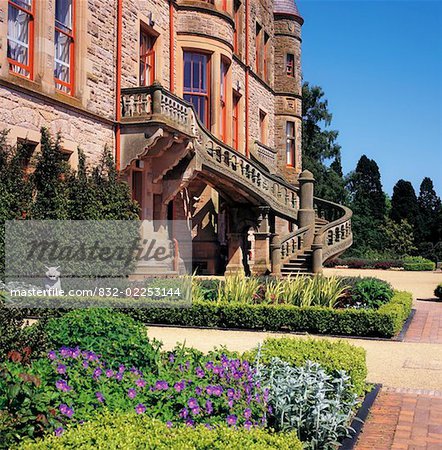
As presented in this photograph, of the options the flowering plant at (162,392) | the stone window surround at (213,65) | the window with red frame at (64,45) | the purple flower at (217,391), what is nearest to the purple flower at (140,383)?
the flowering plant at (162,392)

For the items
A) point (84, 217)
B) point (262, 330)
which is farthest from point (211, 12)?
point (262, 330)

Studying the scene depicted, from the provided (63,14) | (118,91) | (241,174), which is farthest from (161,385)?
(241,174)

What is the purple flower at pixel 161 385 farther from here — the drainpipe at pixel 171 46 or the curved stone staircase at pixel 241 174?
the drainpipe at pixel 171 46

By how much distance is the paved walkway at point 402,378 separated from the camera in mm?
5398

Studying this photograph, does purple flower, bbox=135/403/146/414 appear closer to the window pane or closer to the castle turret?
the window pane

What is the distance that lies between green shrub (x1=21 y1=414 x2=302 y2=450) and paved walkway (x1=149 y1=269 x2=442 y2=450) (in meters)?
1.74

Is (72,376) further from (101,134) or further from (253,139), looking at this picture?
(253,139)

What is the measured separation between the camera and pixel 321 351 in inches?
254

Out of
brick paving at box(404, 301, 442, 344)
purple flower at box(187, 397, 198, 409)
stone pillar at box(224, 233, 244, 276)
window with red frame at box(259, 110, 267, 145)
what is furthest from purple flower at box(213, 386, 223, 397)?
window with red frame at box(259, 110, 267, 145)

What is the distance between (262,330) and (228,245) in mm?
10591

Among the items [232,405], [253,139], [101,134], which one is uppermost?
[253,139]

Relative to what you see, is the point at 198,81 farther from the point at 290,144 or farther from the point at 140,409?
the point at 140,409

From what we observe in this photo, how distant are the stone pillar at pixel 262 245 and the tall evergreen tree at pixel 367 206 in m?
24.0

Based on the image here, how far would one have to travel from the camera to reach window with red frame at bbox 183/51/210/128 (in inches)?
795
